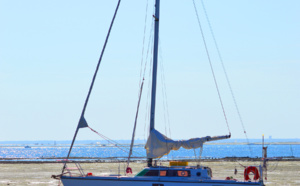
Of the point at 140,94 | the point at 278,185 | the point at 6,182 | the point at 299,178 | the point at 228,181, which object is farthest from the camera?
the point at 299,178

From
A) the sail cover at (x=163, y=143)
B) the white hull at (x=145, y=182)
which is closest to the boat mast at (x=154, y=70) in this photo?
→ the sail cover at (x=163, y=143)

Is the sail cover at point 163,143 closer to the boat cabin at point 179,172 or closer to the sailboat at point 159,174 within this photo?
the sailboat at point 159,174

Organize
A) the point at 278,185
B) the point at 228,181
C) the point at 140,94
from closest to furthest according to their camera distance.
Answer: the point at 228,181
the point at 140,94
the point at 278,185

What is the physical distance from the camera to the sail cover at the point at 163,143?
36.2 metres

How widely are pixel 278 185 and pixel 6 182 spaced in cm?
2420

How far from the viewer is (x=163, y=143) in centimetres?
3619

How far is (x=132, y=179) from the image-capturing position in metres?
34.8

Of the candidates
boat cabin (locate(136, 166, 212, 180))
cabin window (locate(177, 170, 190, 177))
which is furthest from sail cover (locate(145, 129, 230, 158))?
cabin window (locate(177, 170, 190, 177))

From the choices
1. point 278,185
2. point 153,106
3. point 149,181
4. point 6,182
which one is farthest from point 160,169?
point 6,182

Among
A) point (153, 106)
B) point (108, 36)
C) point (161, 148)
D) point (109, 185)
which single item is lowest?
point (109, 185)

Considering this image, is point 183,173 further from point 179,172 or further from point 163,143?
point 163,143

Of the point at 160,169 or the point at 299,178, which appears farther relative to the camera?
the point at 299,178

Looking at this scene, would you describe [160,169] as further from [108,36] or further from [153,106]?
[108,36]

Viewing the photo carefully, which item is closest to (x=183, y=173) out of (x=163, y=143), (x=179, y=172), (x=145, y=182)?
(x=179, y=172)
